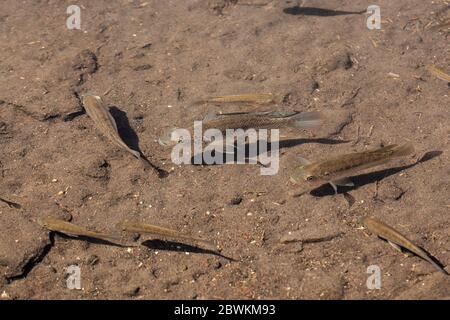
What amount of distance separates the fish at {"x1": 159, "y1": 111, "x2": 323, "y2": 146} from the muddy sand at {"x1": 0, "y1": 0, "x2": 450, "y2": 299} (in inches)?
11.4

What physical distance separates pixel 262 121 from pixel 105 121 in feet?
6.46

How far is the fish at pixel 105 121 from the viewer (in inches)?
263

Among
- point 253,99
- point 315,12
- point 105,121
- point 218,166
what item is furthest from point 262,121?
point 315,12

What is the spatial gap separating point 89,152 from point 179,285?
2389 millimetres

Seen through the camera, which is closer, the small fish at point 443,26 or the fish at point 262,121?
the fish at point 262,121

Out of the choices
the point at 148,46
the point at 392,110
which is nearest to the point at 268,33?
the point at 148,46

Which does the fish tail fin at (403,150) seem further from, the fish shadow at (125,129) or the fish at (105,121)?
the fish shadow at (125,129)

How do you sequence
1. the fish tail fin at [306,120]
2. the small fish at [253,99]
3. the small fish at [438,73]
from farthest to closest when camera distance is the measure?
the small fish at [438,73], the small fish at [253,99], the fish tail fin at [306,120]

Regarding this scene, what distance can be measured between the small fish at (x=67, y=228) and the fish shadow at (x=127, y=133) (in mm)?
1153

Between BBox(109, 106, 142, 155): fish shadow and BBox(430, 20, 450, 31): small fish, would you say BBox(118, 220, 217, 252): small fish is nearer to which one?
BBox(109, 106, 142, 155): fish shadow

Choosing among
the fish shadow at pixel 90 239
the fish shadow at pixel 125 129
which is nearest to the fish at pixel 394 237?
the fish shadow at pixel 90 239

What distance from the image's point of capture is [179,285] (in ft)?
17.6

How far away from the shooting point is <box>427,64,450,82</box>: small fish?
7.65m

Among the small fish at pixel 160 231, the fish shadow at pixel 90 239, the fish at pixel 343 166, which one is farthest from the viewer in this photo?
the fish at pixel 343 166
